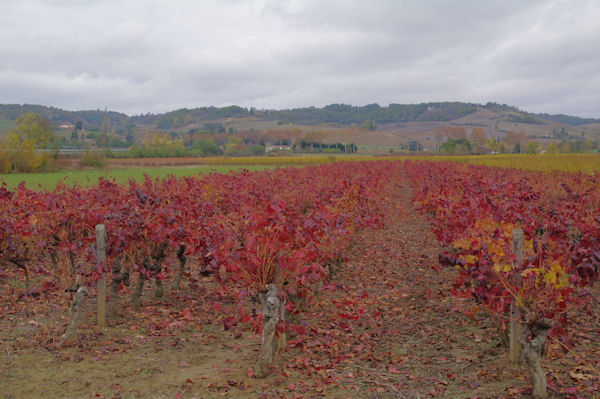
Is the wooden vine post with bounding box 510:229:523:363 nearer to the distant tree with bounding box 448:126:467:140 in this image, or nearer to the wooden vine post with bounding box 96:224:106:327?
the wooden vine post with bounding box 96:224:106:327

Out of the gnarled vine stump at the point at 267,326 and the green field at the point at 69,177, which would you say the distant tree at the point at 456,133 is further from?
the gnarled vine stump at the point at 267,326

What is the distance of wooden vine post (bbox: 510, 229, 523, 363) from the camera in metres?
4.51

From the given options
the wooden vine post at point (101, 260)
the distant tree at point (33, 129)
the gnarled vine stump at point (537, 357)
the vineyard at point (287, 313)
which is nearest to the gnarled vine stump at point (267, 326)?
the vineyard at point (287, 313)

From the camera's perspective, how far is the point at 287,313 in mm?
5930

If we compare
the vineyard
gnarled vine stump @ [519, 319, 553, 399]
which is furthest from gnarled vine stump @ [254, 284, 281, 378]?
gnarled vine stump @ [519, 319, 553, 399]

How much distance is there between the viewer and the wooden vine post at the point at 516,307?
4515 mm

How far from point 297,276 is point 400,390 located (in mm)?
1608

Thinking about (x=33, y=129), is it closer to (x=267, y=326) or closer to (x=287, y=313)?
(x=287, y=313)

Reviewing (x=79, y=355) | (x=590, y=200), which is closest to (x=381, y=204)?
(x=590, y=200)

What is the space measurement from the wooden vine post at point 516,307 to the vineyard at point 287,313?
0.03 m

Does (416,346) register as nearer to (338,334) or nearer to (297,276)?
(338,334)

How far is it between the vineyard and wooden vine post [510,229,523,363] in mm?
28

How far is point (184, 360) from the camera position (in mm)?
5379

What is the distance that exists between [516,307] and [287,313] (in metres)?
2.67
